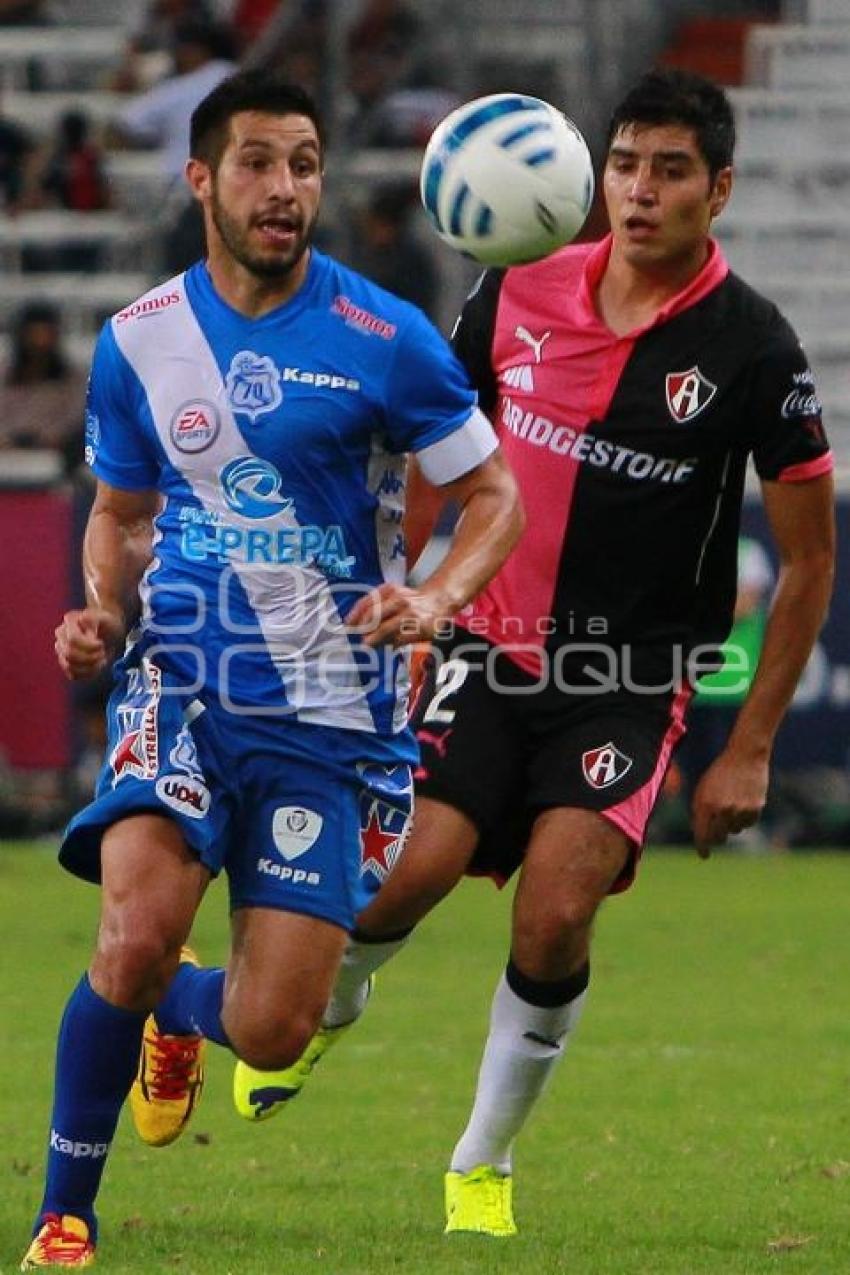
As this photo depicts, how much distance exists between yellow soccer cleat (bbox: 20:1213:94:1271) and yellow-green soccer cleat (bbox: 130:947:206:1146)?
0.71 m

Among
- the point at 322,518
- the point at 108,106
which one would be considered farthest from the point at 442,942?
the point at 108,106

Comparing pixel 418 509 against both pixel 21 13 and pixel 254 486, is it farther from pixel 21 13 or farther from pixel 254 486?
pixel 21 13

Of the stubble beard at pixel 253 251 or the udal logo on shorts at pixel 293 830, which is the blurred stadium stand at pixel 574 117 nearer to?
the stubble beard at pixel 253 251

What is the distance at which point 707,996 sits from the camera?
11.2 meters

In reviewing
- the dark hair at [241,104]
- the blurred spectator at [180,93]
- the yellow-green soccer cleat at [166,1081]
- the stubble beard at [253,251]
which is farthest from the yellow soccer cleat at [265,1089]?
the blurred spectator at [180,93]

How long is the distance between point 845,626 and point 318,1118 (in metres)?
8.77

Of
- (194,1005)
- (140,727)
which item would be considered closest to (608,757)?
(194,1005)

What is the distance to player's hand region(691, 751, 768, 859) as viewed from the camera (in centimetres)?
669

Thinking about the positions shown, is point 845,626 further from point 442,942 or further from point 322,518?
point 322,518

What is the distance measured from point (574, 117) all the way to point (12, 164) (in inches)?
172

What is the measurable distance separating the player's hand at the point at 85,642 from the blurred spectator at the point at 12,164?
15425 millimetres

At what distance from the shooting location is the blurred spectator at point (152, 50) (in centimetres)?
2175

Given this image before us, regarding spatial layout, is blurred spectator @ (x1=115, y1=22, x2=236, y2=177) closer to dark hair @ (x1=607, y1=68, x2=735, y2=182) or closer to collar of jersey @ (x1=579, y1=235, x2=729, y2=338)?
collar of jersey @ (x1=579, y1=235, x2=729, y2=338)

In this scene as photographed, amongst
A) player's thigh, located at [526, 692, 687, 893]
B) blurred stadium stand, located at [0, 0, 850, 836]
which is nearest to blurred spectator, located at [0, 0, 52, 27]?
blurred stadium stand, located at [0, 0, 850, 836]
